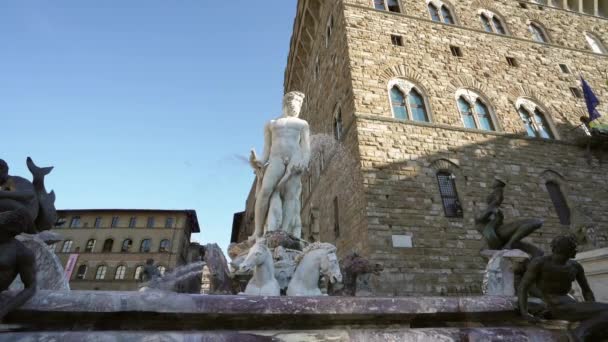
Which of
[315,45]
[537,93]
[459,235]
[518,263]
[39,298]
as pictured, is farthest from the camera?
[315,45]

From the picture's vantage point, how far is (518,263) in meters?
3.56

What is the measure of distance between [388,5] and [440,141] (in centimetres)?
686

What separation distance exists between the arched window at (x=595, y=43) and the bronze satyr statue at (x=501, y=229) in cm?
1662

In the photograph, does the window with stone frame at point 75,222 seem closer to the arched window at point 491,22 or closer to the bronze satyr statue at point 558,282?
the arched window at point 491,22

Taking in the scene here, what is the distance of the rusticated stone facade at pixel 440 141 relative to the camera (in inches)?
330

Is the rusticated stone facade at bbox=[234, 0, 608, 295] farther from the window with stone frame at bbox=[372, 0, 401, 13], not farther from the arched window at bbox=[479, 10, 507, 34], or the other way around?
the window with stone frame at bbox=[372, 0, 401, 13]

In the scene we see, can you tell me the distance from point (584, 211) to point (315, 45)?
1336 centimetres

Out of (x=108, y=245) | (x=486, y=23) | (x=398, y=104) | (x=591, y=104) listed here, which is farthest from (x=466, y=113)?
(x=108, y=245)

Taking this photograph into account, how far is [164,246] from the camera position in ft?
110

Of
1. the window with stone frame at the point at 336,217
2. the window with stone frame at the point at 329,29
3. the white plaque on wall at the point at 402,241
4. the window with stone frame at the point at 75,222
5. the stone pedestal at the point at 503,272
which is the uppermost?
the window with stone frame at the point at 329,29

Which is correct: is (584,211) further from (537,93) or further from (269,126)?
(269,126)

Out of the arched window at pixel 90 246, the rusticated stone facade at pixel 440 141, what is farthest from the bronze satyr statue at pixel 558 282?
the arched window at pixel 90 246

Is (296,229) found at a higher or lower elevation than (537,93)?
lower

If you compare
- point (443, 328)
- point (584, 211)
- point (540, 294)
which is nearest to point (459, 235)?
point (584, 211)
